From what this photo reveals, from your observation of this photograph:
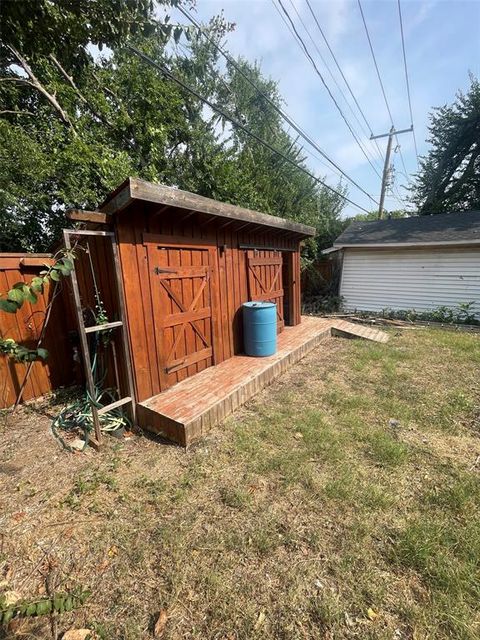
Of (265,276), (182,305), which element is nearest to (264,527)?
(182,305)

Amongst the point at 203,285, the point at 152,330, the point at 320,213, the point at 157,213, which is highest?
the point at 320,213

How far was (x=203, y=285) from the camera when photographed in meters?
4.11

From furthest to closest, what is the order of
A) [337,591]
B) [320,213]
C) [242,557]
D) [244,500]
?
[320,213], [244,500], [242,557], [337,591]

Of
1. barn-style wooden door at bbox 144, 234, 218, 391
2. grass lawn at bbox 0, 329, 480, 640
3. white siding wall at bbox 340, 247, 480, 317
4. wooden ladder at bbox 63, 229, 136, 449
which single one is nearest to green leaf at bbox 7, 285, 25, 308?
wooden ladder at bbox 63, 229, 136, 449

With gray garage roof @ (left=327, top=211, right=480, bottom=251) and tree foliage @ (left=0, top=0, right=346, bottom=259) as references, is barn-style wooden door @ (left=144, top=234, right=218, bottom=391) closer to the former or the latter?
tree foliage @ (left=0, top=0, right=346, bottom=259)

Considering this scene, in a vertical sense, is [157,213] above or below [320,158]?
below

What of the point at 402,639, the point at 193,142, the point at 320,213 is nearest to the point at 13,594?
the point at 402,639

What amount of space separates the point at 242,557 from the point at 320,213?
13542 mm

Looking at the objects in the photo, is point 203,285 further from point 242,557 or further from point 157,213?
point 242,557

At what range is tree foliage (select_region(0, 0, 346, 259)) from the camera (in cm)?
219

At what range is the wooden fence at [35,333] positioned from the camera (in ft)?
11.9

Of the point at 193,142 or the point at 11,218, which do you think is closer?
the point at 11,218

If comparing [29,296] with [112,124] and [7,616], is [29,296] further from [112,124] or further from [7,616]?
[112,124]

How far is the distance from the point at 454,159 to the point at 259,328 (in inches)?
717
